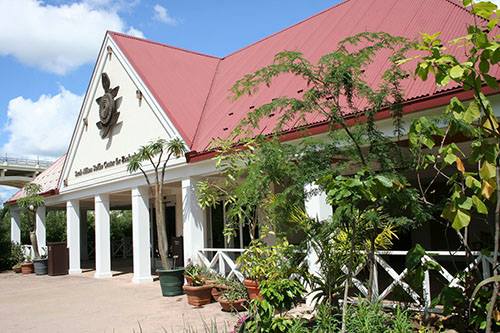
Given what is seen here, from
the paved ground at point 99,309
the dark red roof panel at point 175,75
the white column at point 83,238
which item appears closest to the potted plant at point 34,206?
the paved ground at point 99,309

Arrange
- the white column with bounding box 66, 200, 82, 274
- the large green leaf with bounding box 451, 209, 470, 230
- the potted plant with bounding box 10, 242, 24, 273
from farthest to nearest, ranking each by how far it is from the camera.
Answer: the potted plant with bounding box 10, 242, 24, 273 < the white column with bounding box 66, 200, 82, 274 < the large green leaf with bounding box 451, 209, 470, 230

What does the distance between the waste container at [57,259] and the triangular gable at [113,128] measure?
212 centimetres

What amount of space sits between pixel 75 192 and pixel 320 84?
14.3 metres

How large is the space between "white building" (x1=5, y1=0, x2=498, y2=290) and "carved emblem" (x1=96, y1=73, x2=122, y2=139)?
6.4 inches

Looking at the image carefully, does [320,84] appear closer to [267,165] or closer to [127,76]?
[267,165]

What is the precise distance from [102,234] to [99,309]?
19.2 ft

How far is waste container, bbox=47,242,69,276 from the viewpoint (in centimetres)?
1842

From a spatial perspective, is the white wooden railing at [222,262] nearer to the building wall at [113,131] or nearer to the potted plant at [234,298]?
the potted plant at [234,298]

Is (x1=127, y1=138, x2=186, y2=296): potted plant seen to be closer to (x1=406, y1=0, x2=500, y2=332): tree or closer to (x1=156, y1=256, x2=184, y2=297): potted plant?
(x1=156, y1=256, x2=184, y2=297): potted plant

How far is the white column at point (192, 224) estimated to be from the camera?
11891 millimetres

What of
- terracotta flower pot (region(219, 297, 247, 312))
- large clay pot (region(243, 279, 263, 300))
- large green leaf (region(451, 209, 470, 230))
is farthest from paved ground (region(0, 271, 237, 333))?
large green leaf (region(451, 209, 470, 230))

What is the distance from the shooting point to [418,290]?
7.69m

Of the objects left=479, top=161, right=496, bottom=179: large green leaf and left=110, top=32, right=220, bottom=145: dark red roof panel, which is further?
left=110, top=32, right=220, bottom=145: dark red roof panel

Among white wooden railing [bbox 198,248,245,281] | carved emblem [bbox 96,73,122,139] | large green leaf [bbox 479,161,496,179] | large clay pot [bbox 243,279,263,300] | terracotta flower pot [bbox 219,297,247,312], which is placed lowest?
terracotta flower pot [bbox 219,297,247,312]
